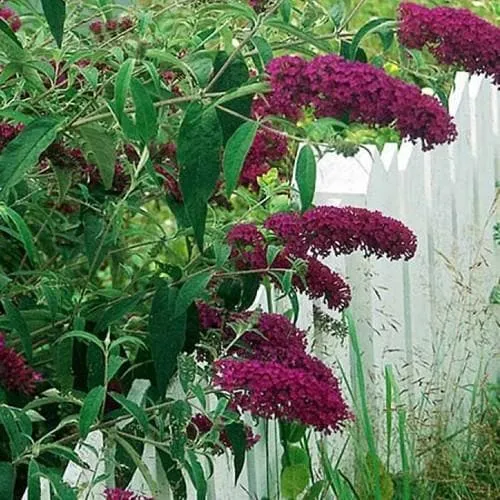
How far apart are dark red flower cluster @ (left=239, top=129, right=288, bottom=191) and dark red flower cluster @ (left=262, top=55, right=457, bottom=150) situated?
0.48 m

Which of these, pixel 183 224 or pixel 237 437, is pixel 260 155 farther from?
pixel 237 437

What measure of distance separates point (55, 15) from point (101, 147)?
334 millimetres

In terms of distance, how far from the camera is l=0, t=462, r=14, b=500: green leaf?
200 cm

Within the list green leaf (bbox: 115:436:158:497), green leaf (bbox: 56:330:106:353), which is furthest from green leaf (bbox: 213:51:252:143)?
green leaf (bbox: 115:436:158:497)

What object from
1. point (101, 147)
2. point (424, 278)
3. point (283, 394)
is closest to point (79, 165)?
point (101, 147)

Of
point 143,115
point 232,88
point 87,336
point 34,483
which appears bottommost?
point 34,483

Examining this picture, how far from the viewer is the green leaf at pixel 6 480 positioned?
2.00m

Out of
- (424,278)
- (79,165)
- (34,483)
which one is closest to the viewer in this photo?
(34,483)

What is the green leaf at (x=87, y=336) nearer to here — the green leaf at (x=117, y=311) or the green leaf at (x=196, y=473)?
the green leaf at (x=117, y=311)

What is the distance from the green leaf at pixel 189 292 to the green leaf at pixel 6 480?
319 mm

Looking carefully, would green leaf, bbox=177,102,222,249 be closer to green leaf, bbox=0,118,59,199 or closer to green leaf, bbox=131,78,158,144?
green leaf, bbox=131,78,158,144

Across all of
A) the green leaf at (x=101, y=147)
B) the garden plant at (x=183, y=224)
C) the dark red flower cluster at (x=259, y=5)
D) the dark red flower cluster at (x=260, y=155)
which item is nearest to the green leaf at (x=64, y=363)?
the garden plant at (x=183, y=224)

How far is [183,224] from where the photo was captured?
2512 millimetres

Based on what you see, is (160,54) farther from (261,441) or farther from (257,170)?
(261,441)
